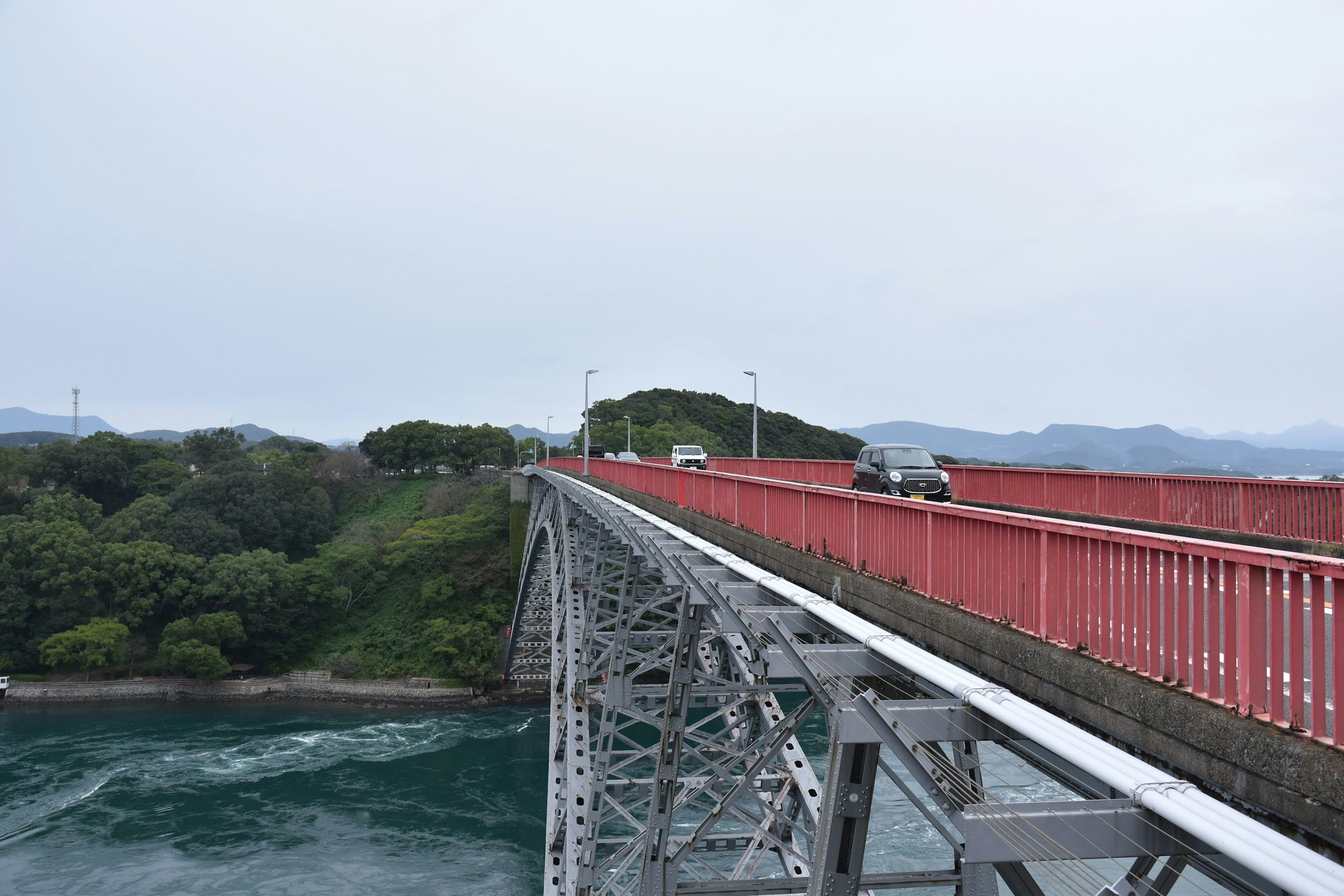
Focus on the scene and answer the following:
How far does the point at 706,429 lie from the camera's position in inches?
4090

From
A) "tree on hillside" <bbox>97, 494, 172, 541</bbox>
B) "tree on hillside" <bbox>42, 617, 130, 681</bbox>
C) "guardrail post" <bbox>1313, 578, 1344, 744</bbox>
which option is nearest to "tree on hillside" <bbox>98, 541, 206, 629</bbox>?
"tree on hillside" <bbox>42, 617, 130, 681</bbox>

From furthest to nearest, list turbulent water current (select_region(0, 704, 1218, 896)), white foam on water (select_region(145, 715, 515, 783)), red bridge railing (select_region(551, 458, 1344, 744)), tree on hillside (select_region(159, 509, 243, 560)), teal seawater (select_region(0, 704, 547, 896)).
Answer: tree on hillside (select_region(159, 509, 243, 560))
white foam on water (select_region(145, 715, 515, 783))
teal seawater (select_region(0, 704, 547, 896))
turbulent water current (select_region(0, 704, 1218, 896))
red bridge railing (select_region(551, 458, 1344, 744))

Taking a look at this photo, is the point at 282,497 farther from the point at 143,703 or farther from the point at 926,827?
the point at 926,827

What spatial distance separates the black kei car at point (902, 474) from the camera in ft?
53.6

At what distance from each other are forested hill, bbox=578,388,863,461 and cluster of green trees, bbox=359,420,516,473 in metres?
13.2

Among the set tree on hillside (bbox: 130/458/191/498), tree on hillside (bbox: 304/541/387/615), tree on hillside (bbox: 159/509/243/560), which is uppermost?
tree on hillside (bbox: 130/458/191/498)

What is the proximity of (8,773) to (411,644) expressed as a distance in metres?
20.6

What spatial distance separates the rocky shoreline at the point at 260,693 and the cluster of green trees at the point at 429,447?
150 ft

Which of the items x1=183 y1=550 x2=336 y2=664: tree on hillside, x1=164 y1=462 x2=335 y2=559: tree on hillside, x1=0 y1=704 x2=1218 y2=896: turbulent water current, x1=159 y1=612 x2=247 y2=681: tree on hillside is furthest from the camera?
x1=164 y1=462 x2=335 y2=559: tree on hillside

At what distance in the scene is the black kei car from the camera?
16.3 m

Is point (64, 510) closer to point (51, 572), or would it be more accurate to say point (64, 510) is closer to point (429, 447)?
point (51, 572)

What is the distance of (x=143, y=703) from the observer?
44.7m

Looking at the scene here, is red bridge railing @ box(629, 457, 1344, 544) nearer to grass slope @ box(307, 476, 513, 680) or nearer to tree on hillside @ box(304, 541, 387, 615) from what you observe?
grass slope @ box(307, 476, 513, 680)

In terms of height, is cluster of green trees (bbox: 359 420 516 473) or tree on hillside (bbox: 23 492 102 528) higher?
cluster of green trees (bbox: 359 420 516 473)
